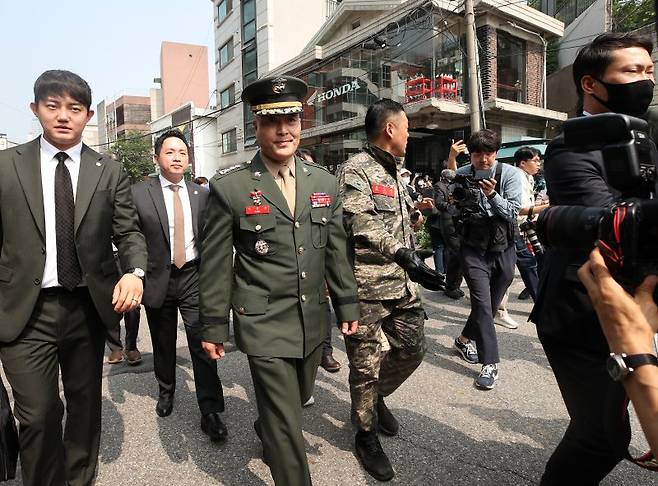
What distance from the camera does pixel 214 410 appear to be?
9.64ft

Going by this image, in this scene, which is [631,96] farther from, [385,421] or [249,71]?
[249,71]

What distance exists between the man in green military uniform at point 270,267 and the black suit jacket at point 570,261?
101 centimetres

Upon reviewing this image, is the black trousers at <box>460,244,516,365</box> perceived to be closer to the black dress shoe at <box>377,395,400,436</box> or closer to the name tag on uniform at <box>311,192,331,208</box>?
the black dress shoe at <box>377,395,400,436</box>

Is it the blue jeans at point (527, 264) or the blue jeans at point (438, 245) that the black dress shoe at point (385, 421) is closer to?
the blue jeans at point (527, 264)

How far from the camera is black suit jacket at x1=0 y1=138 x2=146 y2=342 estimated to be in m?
2.05

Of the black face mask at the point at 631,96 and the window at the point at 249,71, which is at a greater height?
the window at the point at 249,71

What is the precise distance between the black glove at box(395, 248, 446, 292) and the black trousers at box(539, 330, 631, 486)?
0.68 metres

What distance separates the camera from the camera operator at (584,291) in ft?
5.21

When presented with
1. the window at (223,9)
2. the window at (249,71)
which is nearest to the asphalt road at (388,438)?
the window at (249,71)

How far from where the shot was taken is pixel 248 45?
89.2 ft

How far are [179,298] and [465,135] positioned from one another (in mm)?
14878

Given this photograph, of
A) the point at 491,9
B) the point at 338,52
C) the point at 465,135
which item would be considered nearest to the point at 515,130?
the point at 465,135

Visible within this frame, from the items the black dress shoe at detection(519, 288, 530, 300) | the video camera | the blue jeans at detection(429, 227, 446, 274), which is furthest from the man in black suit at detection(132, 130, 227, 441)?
the blue jeans at detection(429, 227, 446, 274)

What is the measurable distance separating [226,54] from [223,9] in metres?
3.17
